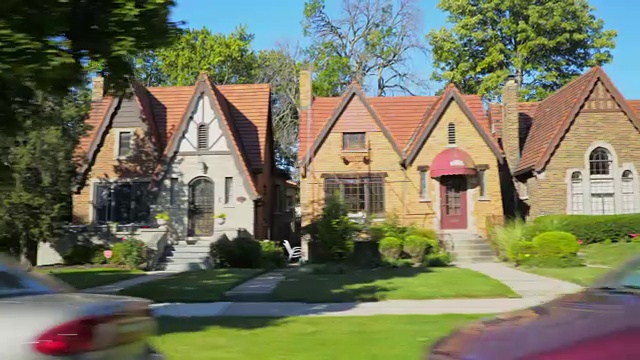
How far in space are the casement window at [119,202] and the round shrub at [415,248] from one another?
37.7 ft

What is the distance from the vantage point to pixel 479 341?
3.55 meters

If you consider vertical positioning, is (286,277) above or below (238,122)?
below

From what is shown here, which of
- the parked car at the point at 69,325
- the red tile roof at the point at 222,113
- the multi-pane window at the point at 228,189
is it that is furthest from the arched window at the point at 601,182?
the parked car at the point at 69,325

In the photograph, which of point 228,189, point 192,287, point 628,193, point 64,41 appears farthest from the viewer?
point 628,193

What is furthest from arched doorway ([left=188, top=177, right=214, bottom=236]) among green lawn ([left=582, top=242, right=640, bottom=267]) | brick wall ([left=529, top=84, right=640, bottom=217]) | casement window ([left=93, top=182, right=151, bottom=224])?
green lawn ([left=582, top=242, right=640, bottom=267])

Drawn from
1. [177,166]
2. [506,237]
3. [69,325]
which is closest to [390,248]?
[506,237]

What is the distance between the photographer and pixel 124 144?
87.1 feet

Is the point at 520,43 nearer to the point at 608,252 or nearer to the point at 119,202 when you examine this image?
the point at 608,252

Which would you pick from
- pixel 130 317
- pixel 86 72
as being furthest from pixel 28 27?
pixel 130 317

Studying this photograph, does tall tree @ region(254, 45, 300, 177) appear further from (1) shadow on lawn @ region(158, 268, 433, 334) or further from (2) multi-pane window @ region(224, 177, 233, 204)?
(1) shadow on lawn @ region(158, 268, 433, 334)

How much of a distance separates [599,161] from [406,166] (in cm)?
837

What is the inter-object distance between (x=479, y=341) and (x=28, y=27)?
697 cm

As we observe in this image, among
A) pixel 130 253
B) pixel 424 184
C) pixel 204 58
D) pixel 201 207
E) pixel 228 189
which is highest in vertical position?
pixel 204 58

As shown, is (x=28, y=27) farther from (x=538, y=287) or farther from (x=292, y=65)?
(x=292, y=65)
